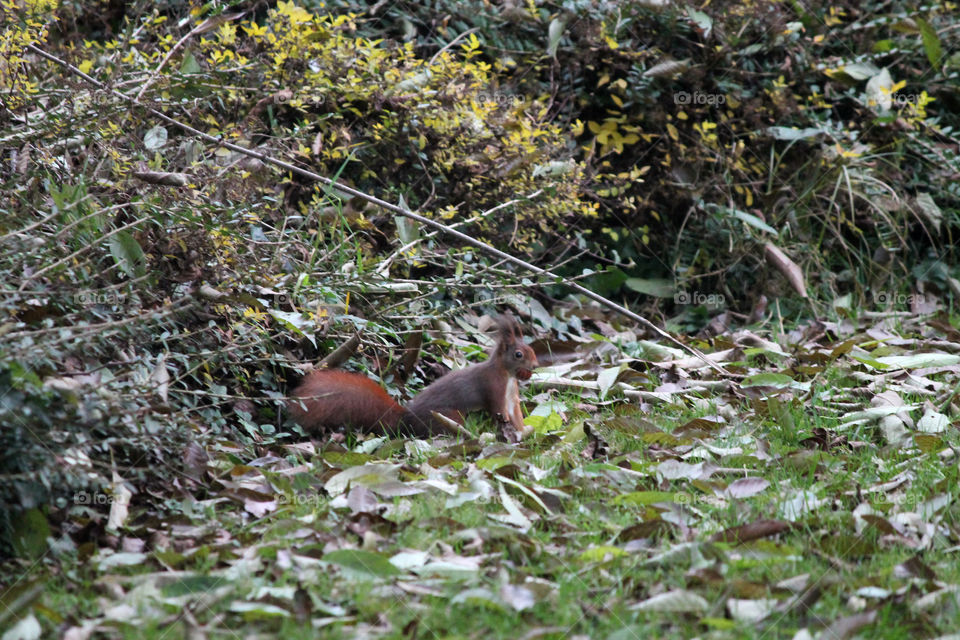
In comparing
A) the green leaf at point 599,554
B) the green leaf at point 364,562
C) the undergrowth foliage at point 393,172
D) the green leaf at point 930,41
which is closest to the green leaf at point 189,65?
the undergrowth foliage at point 393,172

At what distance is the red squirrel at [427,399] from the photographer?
382 cm

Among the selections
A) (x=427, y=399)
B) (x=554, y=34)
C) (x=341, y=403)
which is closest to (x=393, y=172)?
(x=554, y=34)

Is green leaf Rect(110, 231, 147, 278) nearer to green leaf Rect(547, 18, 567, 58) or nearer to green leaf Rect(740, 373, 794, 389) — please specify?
green leaf Rect(740, 373, 794, 389)

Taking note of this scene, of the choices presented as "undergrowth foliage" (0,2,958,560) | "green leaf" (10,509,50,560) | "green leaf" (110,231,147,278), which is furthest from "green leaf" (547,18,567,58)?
"green leaf" (10,509,50,560)

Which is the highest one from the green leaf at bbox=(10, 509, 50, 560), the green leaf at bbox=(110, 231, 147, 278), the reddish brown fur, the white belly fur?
the green leaf at bbox=(110, 231, 147, 278)

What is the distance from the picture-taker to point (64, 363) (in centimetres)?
298

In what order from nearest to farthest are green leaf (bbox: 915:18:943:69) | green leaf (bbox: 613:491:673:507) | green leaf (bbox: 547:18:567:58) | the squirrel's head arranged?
green leaf (bbox: 613:491:673:507)
the squirrel's head
green leaf (bbox: 547:18:567:58)
green leaf (bbox: 915:18:943:69)

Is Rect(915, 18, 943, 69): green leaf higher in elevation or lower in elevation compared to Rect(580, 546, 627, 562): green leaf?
higher

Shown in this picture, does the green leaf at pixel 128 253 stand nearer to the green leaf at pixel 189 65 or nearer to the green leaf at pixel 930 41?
the green leaf at pixel 189 65

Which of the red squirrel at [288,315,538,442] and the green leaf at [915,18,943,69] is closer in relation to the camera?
the red squirrel at [288,315,538,442]

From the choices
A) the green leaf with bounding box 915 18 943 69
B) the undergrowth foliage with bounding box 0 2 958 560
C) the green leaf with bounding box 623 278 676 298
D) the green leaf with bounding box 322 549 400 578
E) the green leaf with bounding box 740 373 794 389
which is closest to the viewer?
the green leaf with bounding box 322 549 400 578

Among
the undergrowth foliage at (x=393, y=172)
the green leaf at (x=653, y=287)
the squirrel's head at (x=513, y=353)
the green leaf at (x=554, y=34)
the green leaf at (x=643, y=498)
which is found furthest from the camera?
the green leaf at (x=653, y=287)

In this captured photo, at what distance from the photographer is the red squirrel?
3.82 meters

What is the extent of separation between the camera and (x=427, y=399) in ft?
13.4
